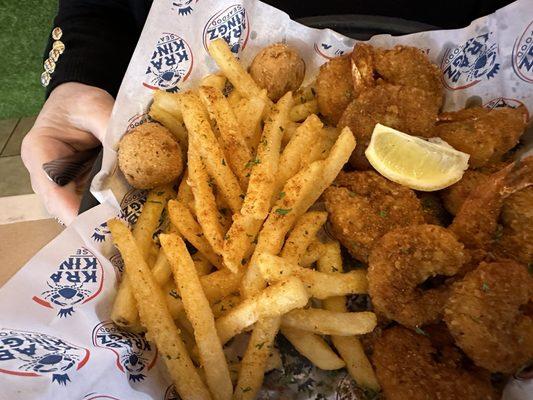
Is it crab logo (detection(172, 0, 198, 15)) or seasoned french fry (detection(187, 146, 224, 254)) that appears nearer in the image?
seasoned french fry (detection(187, 146, 224, 254))

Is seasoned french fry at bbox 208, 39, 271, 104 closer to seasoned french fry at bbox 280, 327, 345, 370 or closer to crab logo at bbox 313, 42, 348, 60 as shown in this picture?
crab logo at bbox 313, 42, 348, 60

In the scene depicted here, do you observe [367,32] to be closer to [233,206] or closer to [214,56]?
[214,56]

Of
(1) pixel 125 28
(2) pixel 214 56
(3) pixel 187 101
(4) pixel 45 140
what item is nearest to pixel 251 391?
(3) pixel 187 101

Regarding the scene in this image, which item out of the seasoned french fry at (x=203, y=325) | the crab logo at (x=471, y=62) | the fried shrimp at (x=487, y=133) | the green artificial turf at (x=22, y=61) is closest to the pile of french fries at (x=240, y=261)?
the seasoned french fry at (x=203, y=325)

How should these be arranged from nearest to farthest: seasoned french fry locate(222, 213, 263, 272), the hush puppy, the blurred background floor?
1. seasoned french fry locate(222, 213, 263, 272)
2. the hush puppy
3. the blurred background floor

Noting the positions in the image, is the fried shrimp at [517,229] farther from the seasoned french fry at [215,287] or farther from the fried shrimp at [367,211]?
the seasoned french fry at [215,287]

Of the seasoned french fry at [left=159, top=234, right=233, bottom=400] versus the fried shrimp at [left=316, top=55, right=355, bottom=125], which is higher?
the fried shrimp at [left=316, top=55, right=355, bottom=125]

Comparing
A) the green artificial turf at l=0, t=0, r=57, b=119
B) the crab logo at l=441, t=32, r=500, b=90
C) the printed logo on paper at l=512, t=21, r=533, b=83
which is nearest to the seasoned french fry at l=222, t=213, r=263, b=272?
the crab logo at l=441, t=32, r=500, b=90

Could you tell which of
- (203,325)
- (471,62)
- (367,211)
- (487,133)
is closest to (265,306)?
(203,325)
